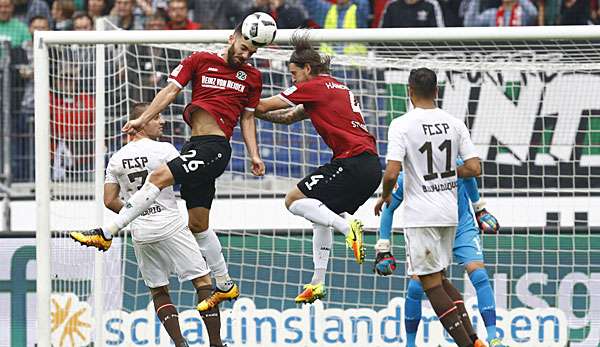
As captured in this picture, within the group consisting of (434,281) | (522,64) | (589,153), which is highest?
(522,64)

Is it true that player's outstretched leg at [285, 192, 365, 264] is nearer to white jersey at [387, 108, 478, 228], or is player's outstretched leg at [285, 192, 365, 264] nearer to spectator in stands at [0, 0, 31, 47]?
white jersey at [387, 108, 478, 228]

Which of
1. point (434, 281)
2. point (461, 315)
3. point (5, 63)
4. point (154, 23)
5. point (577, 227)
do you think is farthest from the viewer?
point (154, 23)

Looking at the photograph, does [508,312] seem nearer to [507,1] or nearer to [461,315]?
[461,315]

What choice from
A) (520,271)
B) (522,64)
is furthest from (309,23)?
(520,271)

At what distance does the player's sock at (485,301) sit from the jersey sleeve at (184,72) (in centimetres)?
286

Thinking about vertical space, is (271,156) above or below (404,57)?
below

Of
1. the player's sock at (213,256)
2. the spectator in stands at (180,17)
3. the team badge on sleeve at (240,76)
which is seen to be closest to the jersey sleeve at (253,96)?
the team badge on sleeve at (240,76)

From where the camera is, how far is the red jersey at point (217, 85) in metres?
9.79

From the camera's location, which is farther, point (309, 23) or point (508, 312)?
point (309, 23)

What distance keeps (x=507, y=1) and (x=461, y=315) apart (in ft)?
17.7

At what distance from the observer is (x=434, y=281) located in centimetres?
977

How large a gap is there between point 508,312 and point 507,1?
3890mm

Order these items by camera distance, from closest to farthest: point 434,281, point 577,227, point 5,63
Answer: point 434,281 → point 577,227 → point 5,63

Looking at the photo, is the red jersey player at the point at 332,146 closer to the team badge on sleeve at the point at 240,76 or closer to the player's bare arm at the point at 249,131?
the player's bare arm at the point at 249,131
